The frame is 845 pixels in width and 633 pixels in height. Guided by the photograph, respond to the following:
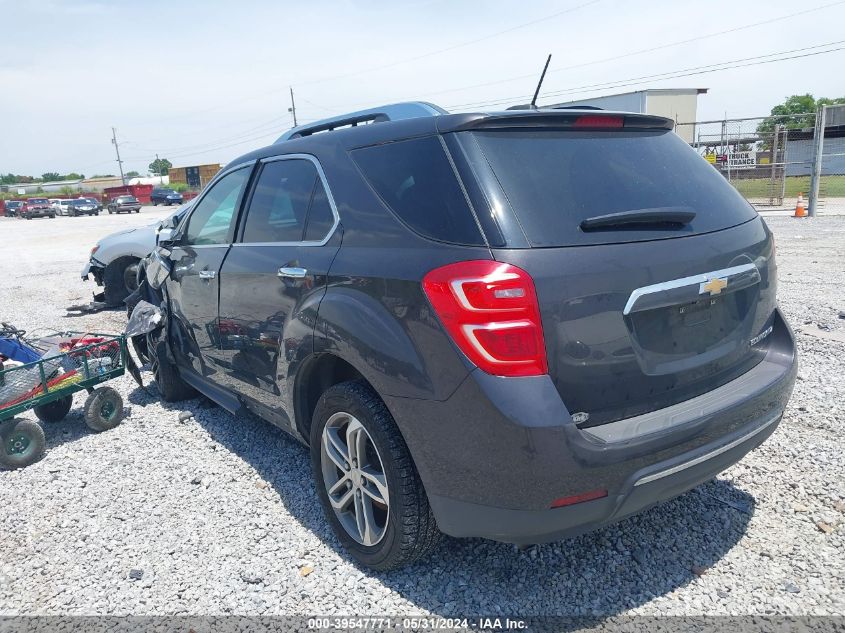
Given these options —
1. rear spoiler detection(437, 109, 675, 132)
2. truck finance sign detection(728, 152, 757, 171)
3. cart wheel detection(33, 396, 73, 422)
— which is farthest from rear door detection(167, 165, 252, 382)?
truck finance sign detection(728, 152, 757, 171)

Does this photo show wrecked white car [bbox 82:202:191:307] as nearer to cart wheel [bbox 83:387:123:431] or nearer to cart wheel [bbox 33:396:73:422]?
cart wheel [bbox 33:396:73:422]

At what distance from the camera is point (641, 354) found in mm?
2268

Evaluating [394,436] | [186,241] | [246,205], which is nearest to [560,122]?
[394,436]

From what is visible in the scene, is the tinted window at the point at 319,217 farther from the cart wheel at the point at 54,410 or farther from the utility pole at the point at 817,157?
the utility pole at the point at 817,157

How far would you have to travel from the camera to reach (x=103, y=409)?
4637mm

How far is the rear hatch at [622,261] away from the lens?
85.4 inches

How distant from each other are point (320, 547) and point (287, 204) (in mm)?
1737

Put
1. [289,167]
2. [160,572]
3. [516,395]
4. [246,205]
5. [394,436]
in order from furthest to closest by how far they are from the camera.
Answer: [246,205] → [289,167] → [160,572] → [394,436] → [516,395]

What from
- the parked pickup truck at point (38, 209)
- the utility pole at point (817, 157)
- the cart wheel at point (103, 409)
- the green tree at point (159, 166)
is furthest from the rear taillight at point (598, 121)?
the green tree at point (159, 166)

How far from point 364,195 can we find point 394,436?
40.9 inches

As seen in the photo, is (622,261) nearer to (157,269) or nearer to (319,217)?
(319,217)

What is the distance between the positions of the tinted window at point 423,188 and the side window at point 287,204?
0.37 meters

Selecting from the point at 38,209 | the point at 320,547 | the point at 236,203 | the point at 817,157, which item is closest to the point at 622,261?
the point at 320,547

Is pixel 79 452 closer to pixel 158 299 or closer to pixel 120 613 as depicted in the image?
pixel 158 299
